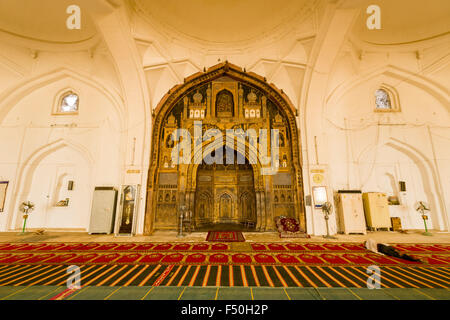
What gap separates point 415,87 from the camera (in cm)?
899

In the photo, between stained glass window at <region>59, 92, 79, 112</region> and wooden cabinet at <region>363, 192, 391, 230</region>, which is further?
stained glass window at <region>59, 92, 79, 112</region>

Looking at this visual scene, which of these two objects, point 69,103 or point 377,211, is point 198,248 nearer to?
point 377,211

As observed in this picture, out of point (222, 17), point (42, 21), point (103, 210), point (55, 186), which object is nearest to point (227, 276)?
point (103, 210)

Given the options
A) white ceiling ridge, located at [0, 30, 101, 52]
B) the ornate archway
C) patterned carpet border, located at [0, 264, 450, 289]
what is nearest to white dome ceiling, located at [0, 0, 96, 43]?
white ceiling ridge, located at [0, 30, 101, 52]

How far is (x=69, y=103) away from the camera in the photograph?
9180 mm

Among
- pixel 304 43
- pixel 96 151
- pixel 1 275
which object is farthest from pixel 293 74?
pixel 1 275

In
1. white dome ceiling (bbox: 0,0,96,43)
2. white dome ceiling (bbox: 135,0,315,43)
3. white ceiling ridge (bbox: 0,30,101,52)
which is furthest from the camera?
white ceiling ridge (bbox: 0,30,101,52)

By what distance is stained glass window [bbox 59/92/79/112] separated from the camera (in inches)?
359

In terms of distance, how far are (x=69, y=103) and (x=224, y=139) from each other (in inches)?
310

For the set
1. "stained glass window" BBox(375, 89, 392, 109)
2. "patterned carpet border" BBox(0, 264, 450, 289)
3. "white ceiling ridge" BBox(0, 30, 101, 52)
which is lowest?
"patterned carpet border" BBox(0, 264, 450, 289)

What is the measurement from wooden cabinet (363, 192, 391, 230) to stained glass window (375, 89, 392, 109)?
4.42 meters

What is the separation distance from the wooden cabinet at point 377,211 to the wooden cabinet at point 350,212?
2.39ft

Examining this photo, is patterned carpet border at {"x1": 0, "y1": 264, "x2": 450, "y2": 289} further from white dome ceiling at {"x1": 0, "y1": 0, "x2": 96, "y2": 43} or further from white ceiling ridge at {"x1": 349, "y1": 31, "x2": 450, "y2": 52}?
white ceiling ridge at {"x1": 349, "y1": 31, "x2": 450, "y2": 52}
